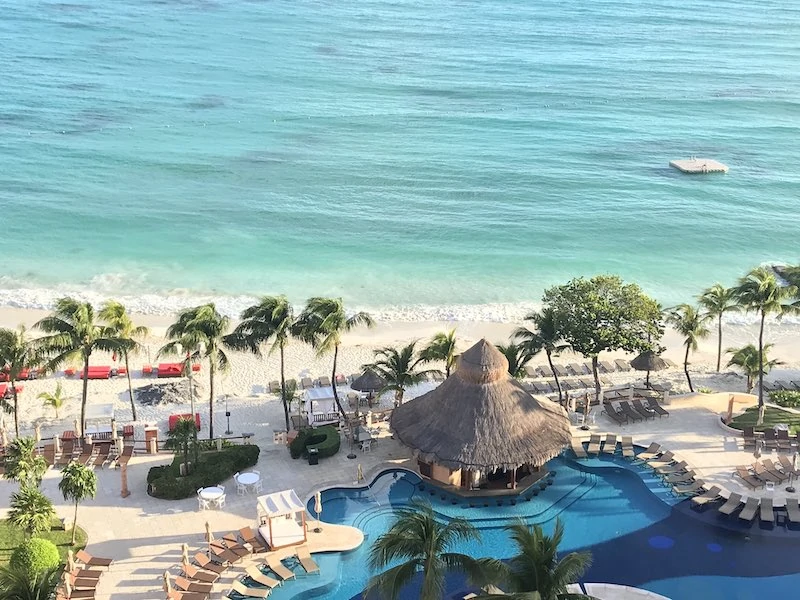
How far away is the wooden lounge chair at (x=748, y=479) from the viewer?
27.1 metres

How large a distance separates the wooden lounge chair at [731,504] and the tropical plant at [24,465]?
20.7 meters

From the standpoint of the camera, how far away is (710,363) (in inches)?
1634

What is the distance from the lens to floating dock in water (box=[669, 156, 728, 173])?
234 ft

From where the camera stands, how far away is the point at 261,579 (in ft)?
74.6

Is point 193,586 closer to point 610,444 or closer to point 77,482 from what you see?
point 77,482

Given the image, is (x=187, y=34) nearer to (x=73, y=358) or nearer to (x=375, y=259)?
(x=375, y=259)

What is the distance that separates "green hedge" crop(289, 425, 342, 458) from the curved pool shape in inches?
83.3

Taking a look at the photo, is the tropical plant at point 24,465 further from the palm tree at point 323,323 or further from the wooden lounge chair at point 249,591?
the palm tree at point 323,323

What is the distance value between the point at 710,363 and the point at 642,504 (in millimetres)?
16880

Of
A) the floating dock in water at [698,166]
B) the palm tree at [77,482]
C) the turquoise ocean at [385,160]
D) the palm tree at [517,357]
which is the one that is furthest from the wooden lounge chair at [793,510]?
the floating dock in water at [698,166]

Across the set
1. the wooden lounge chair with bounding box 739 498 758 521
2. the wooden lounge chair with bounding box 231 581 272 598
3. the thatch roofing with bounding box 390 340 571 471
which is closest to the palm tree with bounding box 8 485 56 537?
the wooden lounge chair with bounding box 231 581 272 598

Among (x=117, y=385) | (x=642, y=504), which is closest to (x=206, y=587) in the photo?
(x=642, y=504)

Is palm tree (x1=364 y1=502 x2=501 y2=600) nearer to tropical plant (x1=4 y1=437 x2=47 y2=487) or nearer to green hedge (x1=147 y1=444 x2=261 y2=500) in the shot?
green hedge (x1=147 y1=444 x2=261 y2=500)

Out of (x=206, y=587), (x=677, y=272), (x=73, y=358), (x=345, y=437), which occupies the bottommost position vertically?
(x=206, y=587)
